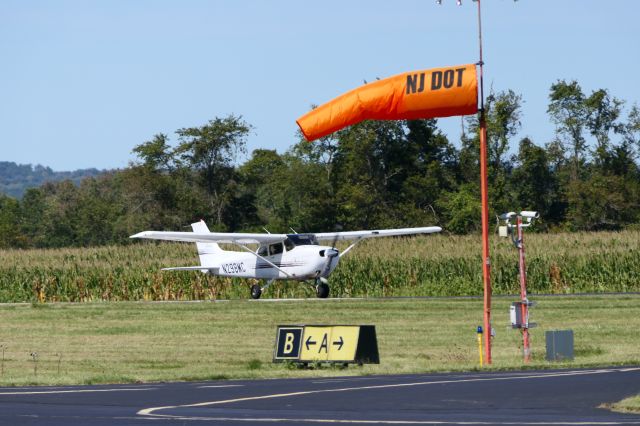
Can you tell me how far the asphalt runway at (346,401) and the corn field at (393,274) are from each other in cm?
3024

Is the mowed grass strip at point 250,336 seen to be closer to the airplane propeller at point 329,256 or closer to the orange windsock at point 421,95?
the airplane propeller at point 329,256

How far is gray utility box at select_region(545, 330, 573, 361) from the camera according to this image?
88.3ft

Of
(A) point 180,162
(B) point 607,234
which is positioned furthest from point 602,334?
(A) point 180,162

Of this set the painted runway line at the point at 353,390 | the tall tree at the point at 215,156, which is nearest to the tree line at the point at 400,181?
the tall tree at the point at 215,156

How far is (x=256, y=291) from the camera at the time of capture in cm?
5203

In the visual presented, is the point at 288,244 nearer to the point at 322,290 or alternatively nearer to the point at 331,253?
the point at 331,253

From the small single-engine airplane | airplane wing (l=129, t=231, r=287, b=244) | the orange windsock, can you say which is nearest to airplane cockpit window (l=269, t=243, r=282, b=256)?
the small single-engine airplane

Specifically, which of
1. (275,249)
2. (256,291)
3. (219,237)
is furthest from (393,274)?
(219,237)

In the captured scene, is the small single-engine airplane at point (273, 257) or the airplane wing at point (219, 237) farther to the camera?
the airplane wing at point (219, 237)

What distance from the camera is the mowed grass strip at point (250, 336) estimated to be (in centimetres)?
2639

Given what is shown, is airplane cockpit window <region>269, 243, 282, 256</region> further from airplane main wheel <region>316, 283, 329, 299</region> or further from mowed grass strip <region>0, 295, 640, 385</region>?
mowed grass strip <region>0, 295, 640, 385</region>

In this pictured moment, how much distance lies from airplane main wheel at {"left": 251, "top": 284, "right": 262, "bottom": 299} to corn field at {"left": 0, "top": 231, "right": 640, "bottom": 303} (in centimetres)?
220

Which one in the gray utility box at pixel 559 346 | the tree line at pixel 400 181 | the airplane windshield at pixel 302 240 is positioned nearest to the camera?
the gray utility box at pixel 559 346

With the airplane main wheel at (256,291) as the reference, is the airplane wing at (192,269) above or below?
above
